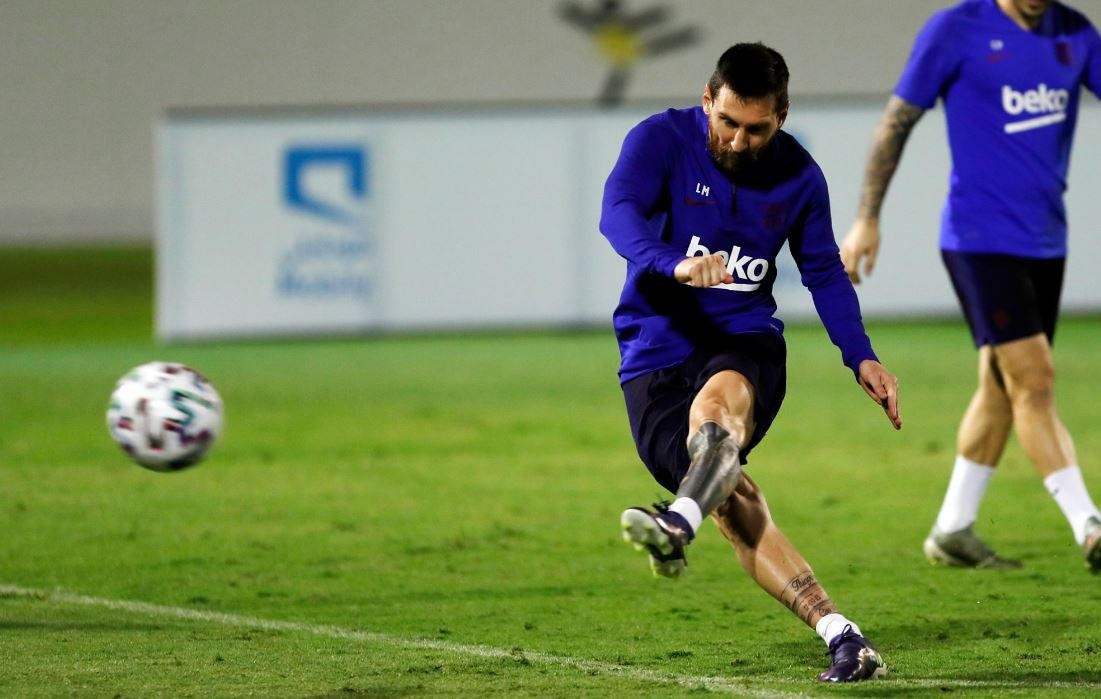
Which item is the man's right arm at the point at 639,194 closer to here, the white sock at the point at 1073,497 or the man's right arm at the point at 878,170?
the man's right arm at the point at 878,170

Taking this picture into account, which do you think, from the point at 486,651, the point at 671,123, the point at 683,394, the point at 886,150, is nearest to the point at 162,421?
the point at 486,651

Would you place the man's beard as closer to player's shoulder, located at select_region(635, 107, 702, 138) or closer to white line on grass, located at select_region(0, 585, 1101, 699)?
player's shoulder, located at select_region(635, 107, 702, 138)

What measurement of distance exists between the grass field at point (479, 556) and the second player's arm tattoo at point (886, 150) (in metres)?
1.50

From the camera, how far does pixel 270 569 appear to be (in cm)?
747

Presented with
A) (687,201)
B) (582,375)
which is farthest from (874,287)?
(687,201)

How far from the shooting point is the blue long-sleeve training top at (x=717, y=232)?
5.42m

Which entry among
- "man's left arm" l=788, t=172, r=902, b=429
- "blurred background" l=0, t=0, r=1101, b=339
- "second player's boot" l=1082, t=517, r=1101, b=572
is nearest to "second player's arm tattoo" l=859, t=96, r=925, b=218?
"second player's boot" l=1082, t=517, r=1101, b=572

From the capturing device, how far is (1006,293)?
705 cm

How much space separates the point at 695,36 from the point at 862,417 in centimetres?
1999

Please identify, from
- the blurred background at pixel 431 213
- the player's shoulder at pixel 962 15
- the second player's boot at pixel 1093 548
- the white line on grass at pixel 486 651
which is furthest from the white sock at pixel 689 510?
the blurred background at pixel 431 213

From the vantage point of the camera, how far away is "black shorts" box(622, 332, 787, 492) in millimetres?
5375

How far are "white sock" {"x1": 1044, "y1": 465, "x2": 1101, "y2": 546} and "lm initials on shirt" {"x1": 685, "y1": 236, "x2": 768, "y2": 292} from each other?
194cm

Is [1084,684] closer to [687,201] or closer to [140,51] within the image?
[687,201]

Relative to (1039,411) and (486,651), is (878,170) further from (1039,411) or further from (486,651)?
(486,651)
